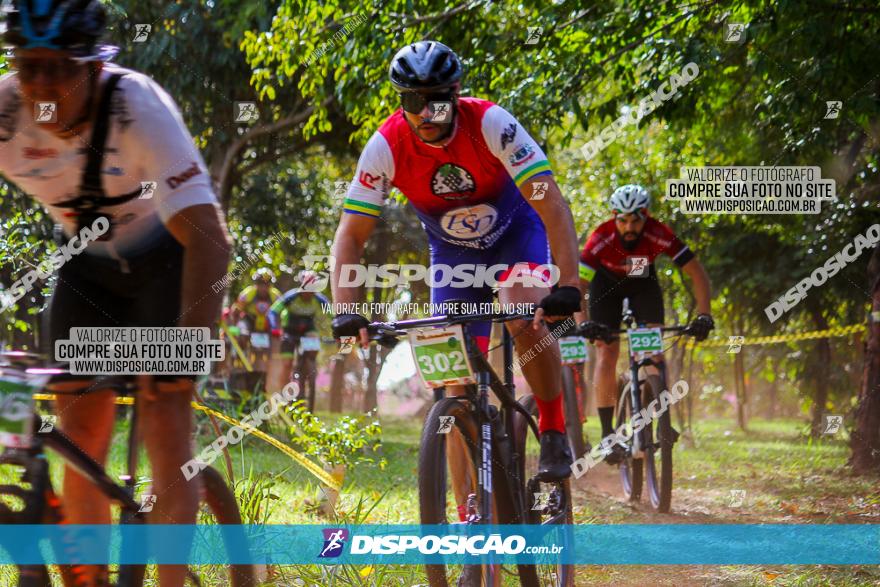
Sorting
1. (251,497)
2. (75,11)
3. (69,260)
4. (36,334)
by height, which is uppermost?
(75,11)

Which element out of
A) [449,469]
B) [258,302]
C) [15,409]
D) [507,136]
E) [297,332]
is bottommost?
[297,332]

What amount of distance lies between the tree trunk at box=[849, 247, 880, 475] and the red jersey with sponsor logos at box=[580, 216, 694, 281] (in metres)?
2.67

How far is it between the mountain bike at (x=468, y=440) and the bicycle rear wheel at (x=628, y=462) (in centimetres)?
357

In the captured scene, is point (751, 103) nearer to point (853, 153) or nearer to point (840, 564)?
point (853, 153)

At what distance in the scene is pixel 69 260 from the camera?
116 inches

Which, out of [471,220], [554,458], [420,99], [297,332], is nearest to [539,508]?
[554,458]

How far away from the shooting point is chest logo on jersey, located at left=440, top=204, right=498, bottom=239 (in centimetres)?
409

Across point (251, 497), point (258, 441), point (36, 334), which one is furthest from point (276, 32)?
point (251, 497)

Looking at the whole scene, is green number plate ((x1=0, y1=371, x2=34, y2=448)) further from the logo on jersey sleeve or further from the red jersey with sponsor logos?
the red jersey with sponsor logos

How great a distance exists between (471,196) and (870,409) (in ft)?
21.1

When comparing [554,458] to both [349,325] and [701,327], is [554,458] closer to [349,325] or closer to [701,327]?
[349,325]

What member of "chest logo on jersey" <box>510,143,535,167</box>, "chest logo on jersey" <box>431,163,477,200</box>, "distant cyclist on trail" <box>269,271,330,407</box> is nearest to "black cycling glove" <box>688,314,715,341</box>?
"chest logo on jersey" <box>431,163,477,200</box>

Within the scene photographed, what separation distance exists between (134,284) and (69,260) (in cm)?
24

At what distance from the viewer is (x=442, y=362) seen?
340 centimetres
